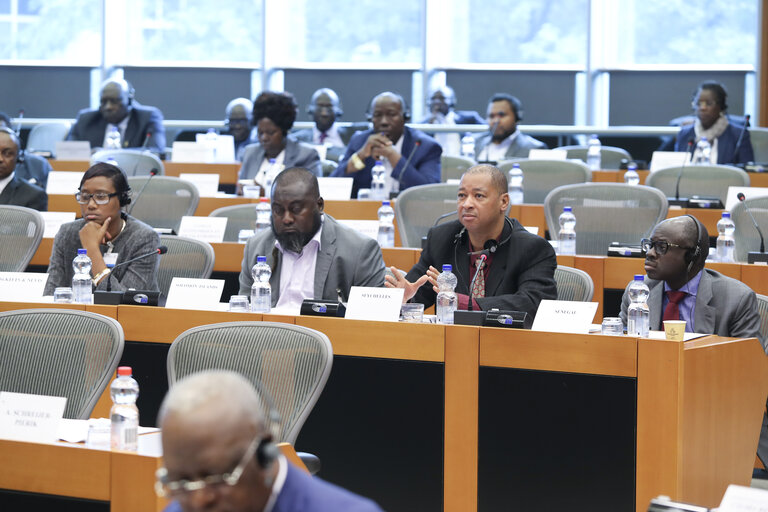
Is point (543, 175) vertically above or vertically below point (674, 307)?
above

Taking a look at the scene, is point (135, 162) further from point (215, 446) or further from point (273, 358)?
point (215, 446)

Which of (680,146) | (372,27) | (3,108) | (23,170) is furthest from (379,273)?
(3,108)

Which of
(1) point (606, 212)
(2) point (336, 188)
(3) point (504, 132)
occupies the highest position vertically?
(3) point (504, 132)

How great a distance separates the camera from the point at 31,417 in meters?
2.38

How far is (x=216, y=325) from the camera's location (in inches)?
118

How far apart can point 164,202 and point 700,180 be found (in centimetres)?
289

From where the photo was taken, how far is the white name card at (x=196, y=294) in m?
3.64

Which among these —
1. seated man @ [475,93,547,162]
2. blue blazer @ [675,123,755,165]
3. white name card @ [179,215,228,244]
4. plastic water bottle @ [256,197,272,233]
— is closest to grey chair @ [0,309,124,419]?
white name card @ [179,215,228,244]

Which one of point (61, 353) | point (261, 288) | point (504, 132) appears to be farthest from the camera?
point (504, 132)

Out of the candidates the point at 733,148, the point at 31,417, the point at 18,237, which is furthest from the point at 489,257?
the point at 733,148

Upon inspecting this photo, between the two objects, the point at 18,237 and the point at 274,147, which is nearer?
the point at 18,237

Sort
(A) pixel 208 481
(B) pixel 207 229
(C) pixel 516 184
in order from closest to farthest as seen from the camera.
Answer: (A) pixel 208 481, (B) pixel 207 229, (C) pixel 516 184

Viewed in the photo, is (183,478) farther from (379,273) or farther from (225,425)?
(379,273)

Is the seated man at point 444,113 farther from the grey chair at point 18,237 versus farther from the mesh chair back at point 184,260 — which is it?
the mesh chair back at point 184,260
